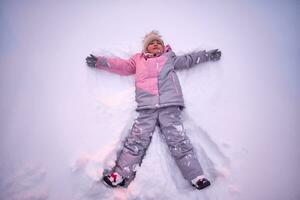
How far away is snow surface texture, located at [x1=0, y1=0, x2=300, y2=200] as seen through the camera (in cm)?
181

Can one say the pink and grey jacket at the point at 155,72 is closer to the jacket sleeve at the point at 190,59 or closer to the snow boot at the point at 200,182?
the jacket sleeve at the point at 190,59

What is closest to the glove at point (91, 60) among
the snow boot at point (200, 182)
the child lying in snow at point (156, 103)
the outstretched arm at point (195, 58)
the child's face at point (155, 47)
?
the child lying in snow at point (156, 103)

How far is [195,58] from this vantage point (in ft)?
7.41

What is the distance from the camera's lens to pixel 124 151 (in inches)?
77.0

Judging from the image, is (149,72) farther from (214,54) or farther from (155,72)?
(214,54)

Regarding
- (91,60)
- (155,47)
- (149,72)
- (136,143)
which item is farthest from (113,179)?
(155,47)

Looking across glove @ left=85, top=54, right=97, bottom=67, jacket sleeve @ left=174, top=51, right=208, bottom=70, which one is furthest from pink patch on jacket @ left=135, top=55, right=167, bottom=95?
glove @ left=85, top=54, right=97, bottom=67

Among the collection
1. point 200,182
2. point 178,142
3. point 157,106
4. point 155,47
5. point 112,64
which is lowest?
point 200,182

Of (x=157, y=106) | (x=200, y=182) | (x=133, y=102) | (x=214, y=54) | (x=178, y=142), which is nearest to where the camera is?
(x=200, y=182)

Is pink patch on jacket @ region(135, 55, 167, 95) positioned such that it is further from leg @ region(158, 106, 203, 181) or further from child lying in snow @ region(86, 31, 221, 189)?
leg @ region(158, 106, 203, 181)

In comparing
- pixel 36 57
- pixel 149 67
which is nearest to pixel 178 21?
pixel 149 67

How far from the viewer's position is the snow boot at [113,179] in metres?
1.82

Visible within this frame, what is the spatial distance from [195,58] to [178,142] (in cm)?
74

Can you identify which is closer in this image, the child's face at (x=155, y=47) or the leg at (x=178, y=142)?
the leg at (x=178, y=142)
